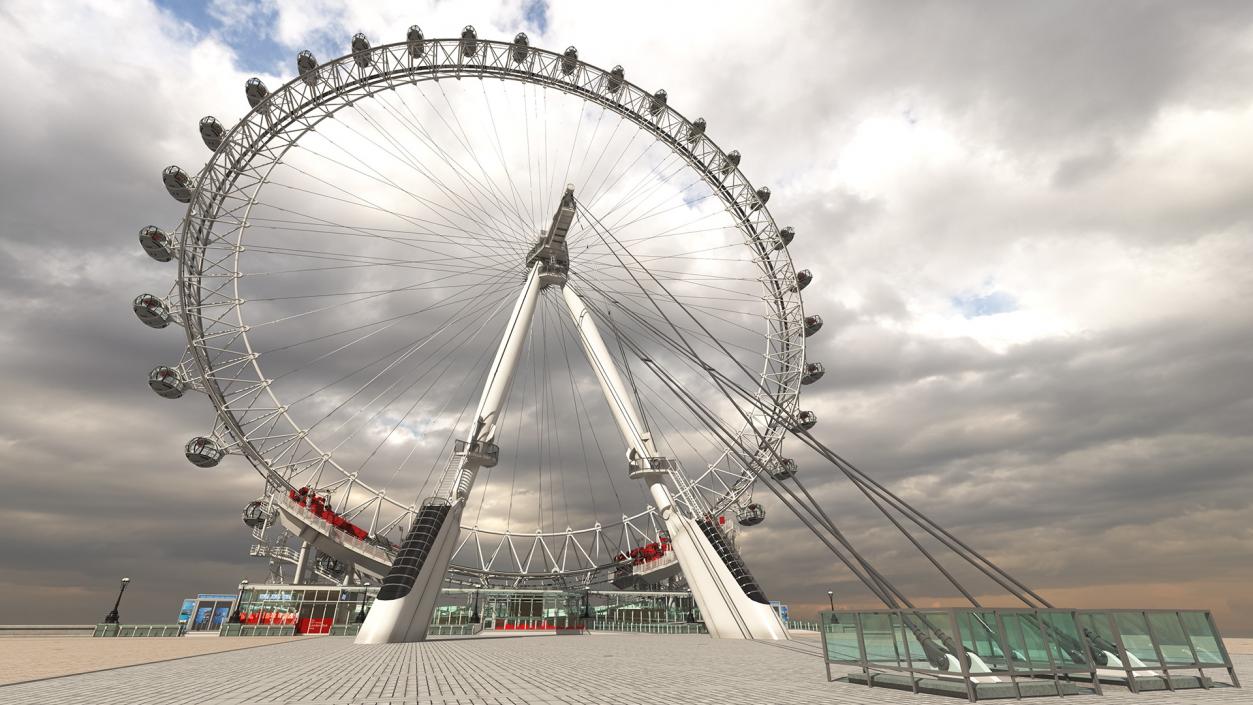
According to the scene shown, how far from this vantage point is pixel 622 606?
51.8 meters

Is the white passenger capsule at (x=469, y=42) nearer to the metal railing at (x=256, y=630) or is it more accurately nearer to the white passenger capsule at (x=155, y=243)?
the white passenger capsule at (x=155, y=243)

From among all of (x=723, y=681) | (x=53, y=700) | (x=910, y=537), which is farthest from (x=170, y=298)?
(x=910, y=537)

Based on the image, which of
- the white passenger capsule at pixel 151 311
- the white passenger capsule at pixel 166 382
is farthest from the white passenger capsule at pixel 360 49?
the white passenger capsule at pixel 166 382

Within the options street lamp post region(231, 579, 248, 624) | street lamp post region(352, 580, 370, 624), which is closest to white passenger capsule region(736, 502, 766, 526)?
street lamp post region(352, 580, 370, 624)

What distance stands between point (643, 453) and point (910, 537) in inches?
702

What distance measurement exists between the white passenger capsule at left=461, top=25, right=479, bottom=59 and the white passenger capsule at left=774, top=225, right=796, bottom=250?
1025 inches

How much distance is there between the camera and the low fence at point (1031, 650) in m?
10.5

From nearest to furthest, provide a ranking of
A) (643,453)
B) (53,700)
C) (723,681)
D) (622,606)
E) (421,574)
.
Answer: (53,700) → (723,681) → (421,574) → (643,453) → (622,606)

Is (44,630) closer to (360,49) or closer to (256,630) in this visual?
(256,630)

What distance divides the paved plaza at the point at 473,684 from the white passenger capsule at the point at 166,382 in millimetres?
23077

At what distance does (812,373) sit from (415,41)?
37366 mm

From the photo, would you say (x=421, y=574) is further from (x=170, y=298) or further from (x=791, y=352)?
(x=791, y=352)

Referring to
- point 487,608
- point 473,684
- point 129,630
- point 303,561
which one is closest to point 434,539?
point 473,684

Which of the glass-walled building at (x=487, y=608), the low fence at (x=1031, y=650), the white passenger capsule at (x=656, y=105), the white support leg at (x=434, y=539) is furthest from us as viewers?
the white passenger capsule at (x=656, y=105)
